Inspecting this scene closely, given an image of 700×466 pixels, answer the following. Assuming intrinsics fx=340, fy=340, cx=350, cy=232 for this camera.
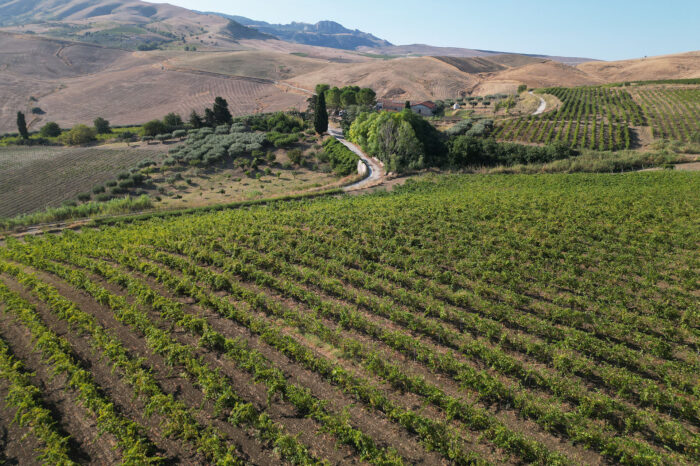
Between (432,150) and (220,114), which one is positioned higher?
(220,114)

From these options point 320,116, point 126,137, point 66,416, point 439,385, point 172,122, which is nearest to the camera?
point 66,416

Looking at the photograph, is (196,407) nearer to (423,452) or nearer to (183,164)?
(423,452)

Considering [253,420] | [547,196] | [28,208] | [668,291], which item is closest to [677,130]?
[547,196]

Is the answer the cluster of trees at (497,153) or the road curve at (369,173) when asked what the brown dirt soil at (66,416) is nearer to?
the road curve at (369,173)

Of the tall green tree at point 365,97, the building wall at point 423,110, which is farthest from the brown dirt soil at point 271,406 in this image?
the building wall at point 423,110

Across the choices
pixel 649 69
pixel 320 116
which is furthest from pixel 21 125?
pixel 649 69

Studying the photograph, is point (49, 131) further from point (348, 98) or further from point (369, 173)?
point (369, 173)

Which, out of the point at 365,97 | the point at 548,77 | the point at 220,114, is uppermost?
the point at 548,77
